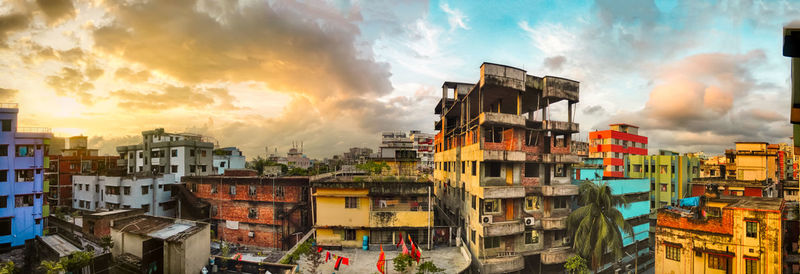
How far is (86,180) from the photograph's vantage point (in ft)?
167

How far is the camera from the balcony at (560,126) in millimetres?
30719

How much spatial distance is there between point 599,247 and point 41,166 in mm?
59098

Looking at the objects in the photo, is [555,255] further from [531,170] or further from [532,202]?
[531,170]

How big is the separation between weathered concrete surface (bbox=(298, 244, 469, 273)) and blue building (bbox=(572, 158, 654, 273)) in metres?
17.7

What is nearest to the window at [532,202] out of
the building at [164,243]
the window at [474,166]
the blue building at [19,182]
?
the window at [474,166]

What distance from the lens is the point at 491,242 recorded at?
28516 millimetres

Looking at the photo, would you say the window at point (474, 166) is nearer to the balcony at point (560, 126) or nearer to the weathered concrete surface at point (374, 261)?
the weathered concrete surface at point (374, 261)

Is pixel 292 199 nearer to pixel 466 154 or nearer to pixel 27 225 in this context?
pixel 466 154

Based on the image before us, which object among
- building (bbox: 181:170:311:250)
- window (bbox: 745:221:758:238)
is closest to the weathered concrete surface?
building (bbox: 181:170:311:250)

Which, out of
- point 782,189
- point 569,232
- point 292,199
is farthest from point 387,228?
point 782,189

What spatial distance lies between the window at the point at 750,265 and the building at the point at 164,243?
110 ft

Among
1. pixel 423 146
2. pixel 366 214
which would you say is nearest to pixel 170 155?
pixel 366 214

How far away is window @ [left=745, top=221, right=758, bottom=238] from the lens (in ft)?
68.3

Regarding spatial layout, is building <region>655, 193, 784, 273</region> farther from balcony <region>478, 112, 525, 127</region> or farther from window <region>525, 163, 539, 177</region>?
balcony <region>478, 112, 525, 127</region>
